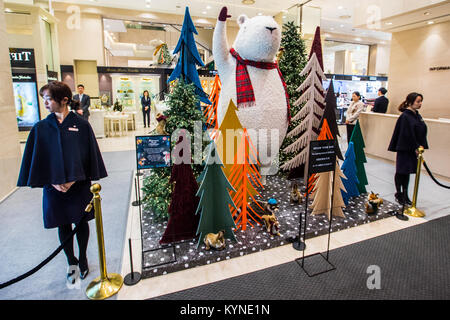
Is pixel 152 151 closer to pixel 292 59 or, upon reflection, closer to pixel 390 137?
pixel 292 59

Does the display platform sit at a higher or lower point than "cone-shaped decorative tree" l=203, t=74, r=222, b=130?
lower

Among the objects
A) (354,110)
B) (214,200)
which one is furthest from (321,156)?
(354,110)

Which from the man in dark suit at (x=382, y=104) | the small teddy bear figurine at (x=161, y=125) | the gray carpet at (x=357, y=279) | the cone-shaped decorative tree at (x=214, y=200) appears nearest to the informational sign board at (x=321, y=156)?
the cone-shaped decorative tree at (x=214, y=200)

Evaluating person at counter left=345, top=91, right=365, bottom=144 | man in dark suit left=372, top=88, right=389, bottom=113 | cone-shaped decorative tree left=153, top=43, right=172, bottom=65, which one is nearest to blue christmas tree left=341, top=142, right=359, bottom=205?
person at counter left=345, top=91, right=365, bottom=144

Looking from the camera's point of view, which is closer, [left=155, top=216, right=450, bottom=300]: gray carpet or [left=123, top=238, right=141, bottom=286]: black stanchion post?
[left=155, top=216, right=450, bottom=300]: gray carpet

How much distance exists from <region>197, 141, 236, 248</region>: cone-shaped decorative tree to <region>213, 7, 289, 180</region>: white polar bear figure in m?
0.80

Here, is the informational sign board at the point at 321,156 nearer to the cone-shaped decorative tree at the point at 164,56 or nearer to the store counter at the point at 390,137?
the store counter at the point at 390,137

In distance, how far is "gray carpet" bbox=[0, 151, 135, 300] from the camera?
2248mm

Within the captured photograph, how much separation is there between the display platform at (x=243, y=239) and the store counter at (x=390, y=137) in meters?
2.43

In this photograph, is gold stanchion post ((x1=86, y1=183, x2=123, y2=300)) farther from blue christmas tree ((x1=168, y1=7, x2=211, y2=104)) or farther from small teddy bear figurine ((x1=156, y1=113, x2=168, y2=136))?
blue christmas tree ((x1=168, y1=7, x2=211, y2=104))

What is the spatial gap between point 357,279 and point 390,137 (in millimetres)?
5117

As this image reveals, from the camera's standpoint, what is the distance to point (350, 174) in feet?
12.2

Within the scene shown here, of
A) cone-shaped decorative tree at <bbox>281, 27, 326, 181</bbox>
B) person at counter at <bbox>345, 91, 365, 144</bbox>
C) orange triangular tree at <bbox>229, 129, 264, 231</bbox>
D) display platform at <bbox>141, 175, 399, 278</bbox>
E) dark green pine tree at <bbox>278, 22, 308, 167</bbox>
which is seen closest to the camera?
display platform at <bbox>141, 175, 399, 278</bbox>
